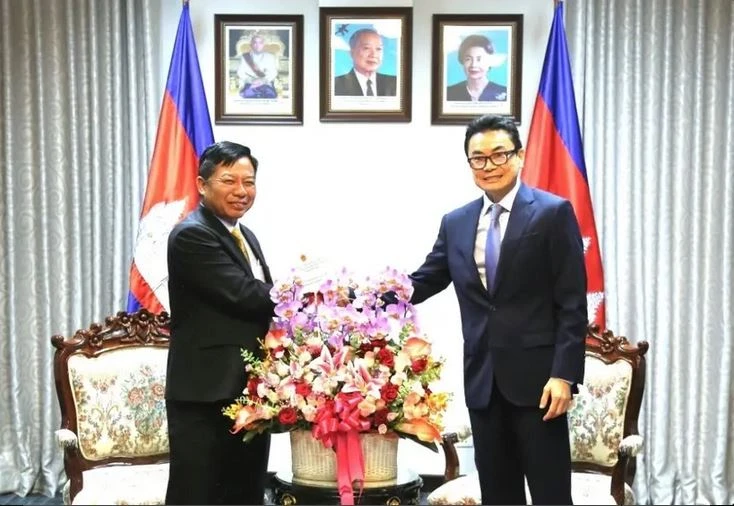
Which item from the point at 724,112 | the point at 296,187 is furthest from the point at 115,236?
the point at 724,112

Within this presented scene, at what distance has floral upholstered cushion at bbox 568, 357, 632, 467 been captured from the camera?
3.32 metres

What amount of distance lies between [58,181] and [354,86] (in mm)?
1468

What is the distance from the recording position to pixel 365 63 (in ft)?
13.6

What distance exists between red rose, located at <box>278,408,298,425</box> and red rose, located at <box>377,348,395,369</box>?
25cm

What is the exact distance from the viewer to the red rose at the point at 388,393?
7.02 ft

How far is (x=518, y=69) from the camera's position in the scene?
412 centimetres

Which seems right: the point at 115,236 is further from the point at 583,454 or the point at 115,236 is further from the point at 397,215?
the point at 583,454

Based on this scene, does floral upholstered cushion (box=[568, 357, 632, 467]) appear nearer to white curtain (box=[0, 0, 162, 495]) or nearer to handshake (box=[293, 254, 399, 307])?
handshake (box=[293, 254, 399, 307])

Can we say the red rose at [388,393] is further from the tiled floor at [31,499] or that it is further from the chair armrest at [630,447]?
the tiled floor at [31,499]

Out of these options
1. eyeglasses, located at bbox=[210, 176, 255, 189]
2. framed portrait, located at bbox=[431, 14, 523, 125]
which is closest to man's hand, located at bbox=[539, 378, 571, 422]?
eyeglasses, located at bbox=[210, 176, 255, 189]

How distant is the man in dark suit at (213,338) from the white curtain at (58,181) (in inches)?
67.8

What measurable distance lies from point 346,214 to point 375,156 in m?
0.31

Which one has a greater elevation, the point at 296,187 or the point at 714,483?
the point at 296,187

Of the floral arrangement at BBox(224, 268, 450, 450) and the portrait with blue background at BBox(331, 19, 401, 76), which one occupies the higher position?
the portrait with blue background at BBox(331, 19, 401, 76)
